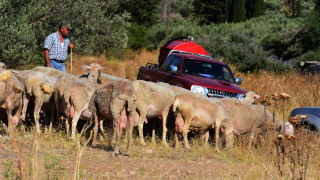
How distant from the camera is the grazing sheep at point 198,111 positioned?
986cm

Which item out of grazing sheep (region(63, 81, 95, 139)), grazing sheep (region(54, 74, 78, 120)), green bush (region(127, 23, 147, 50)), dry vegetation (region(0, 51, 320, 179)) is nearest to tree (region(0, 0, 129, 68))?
grazing sheep (region(54, 74, 78, 120))

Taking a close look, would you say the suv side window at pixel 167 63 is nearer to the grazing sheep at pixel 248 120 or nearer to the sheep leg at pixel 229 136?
the grazing sheep at pixel 248 120

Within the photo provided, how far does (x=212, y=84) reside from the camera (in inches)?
462

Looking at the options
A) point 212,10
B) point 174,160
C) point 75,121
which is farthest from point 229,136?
point 212,10

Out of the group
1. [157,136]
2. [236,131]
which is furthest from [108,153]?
[236,131]

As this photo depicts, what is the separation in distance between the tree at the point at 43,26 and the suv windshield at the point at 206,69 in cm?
620

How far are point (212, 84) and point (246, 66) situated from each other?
478 inches

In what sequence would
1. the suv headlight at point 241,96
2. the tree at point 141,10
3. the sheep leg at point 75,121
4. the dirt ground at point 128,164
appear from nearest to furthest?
the dirt ground at point 128,164, the sheep leg at point 75,121, the suv headlight at point 241,96, the tree at point 141,10

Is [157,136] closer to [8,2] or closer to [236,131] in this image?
[236,131]

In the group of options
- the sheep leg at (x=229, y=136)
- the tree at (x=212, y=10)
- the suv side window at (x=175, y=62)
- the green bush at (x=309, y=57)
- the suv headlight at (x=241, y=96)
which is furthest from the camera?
the tree at (x=212, y=10)

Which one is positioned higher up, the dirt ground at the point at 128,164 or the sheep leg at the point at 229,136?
the dirt ground at the point at 128,164

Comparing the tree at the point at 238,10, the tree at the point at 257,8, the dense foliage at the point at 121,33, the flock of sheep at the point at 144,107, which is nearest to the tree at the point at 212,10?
the tree at the point at 238,10

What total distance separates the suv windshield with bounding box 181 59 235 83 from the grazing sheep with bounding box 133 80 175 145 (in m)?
2.59

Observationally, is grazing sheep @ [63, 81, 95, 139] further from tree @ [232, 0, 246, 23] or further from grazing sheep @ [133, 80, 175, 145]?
tree @ [232, 0, 246, 23]
